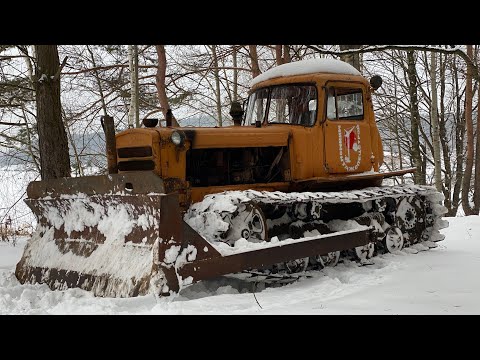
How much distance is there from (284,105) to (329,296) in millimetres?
3306

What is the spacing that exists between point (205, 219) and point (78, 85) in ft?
50.0

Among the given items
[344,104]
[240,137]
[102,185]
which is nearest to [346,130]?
[344,104]

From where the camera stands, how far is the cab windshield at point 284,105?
700 cm

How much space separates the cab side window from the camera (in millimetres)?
7074

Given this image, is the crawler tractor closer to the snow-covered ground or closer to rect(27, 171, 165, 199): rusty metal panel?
rect(27, 171, 165, 199): rusty metal panel

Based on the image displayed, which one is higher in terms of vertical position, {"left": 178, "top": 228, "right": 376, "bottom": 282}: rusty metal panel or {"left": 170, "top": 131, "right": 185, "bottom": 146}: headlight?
{"left": 170, "top": 131, "right": 185, "bottom": 146}: headlight

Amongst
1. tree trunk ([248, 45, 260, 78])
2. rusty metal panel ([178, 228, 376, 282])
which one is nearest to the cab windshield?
rusty metal panel ([178, 228, 376, 282])

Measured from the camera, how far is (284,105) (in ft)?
23.7

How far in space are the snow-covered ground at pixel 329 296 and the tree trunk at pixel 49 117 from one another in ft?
8.06

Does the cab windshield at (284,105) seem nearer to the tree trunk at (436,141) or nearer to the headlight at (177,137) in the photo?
the headlight at (177,137)

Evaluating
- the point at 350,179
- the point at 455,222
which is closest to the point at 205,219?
the point at 350,179

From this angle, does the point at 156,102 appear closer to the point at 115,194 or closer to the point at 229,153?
the point at 229,153

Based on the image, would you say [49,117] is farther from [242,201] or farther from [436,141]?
[436,141]

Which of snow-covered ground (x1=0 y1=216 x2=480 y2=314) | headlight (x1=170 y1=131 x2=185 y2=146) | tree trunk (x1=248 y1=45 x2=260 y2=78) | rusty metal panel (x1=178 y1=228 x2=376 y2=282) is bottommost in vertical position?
snow-covered ground (x1=0 y1=216 x2=480 y2=314)
